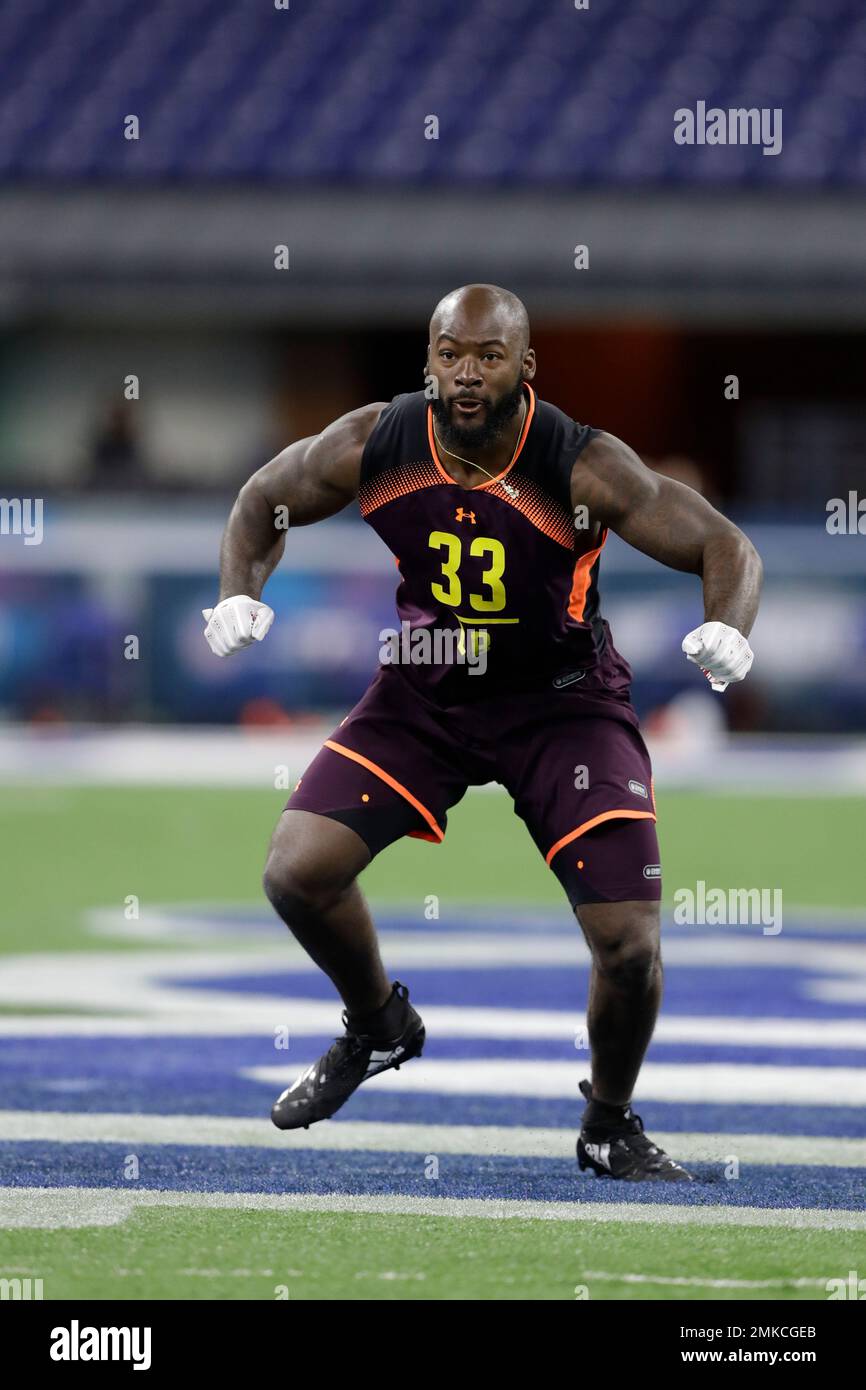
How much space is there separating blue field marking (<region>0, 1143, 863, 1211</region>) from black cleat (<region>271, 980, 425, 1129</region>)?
0.09 meters

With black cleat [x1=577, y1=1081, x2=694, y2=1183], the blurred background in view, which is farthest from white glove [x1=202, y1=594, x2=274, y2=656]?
the blurred background

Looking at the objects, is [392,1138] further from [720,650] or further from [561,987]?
[561,987]

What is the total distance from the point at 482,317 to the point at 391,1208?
1.85 m

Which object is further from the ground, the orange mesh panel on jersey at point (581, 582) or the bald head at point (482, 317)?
the bald head at point (482, 317)

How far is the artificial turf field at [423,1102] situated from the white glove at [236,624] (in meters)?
1.13

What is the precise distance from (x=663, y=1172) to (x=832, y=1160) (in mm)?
442

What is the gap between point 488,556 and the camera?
15.8 feet

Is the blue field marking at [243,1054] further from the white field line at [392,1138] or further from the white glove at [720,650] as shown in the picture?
the white glove at [720,650]

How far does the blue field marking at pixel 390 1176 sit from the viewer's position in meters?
4.60

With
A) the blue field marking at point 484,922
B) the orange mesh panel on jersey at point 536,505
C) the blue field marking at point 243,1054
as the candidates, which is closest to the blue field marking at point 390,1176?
the blue field marking at point 243,1054

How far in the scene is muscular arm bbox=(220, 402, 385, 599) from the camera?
4.94 metres

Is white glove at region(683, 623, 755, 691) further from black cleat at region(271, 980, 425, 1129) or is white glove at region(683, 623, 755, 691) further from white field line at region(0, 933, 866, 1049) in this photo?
white field line at region(0, 933, 866, 1049)

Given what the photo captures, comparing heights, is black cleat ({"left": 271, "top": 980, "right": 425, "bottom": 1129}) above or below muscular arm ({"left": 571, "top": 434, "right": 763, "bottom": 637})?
below
